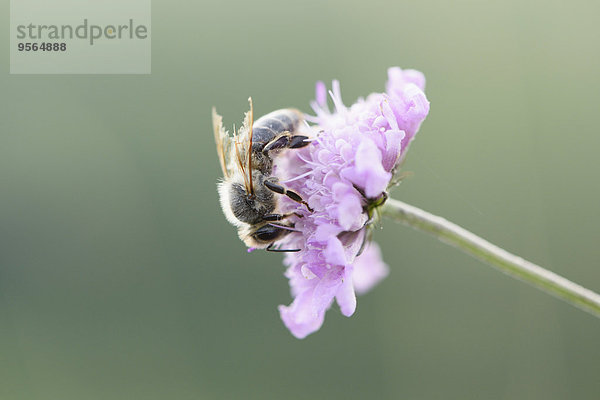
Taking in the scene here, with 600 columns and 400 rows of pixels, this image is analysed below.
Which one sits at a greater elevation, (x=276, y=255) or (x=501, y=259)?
(x=501, y=259)

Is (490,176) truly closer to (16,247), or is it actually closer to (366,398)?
(366,398)

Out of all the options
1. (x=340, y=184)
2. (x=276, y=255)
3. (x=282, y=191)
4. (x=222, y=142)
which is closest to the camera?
(x=340, y=184)

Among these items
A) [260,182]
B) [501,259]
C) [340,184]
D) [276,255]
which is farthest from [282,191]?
[276,255]

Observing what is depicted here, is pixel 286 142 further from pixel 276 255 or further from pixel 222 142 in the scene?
pixel 276 255

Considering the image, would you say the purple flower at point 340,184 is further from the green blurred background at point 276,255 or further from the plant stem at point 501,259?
the green blurred background at point 276,255

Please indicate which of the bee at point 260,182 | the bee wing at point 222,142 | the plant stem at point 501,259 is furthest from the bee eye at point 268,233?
the plant stem at point 501,259

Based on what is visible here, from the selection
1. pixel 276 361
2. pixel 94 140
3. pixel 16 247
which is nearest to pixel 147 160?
pixel 94 140
